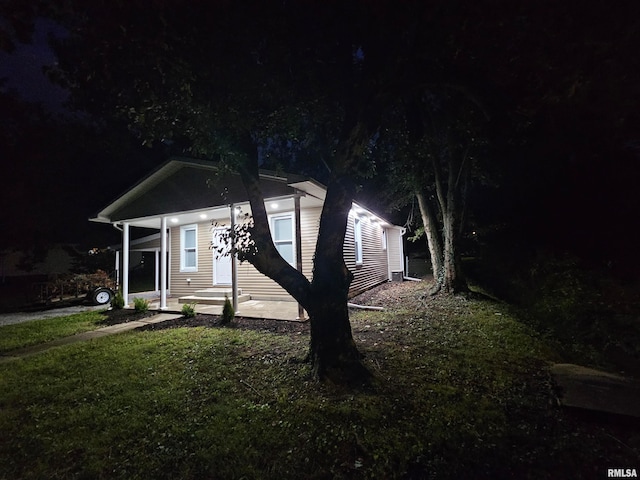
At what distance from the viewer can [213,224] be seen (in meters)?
7.45

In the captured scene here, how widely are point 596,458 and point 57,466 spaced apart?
430 centimetres

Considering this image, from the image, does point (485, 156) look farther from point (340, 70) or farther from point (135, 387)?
point (135, 387)

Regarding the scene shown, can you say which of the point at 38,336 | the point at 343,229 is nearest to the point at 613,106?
the point at 343,229

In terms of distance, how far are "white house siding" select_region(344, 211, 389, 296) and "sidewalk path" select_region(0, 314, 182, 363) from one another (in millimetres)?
5593

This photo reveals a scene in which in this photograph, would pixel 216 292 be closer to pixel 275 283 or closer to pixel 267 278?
pixel 267 278

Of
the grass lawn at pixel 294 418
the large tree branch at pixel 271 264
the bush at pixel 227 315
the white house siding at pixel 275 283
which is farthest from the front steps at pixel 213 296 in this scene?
the large tree branch at pixel 271 264

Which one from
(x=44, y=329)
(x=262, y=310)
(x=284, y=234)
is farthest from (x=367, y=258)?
(x=44, y=329)

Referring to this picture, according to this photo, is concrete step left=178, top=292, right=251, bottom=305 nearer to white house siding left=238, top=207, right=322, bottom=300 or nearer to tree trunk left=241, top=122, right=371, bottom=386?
white house siding left=238, top=207, right=322, bottom=300

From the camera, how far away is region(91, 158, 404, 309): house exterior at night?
303 inches

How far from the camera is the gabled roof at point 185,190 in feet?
23.1

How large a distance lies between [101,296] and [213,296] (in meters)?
5.22

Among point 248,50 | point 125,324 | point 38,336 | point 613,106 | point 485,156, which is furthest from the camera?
point 485,156

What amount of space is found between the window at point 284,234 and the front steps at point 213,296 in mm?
2005

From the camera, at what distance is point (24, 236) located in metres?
16.8
